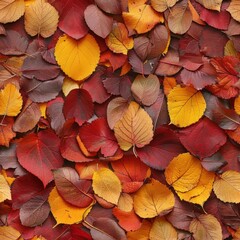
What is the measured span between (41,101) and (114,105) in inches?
5.3

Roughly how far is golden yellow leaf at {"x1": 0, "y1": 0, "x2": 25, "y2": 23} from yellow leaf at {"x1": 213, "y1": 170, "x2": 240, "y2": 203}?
0.49 m

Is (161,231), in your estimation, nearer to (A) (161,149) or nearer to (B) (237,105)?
(A) (161,149)

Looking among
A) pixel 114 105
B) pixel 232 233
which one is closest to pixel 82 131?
pixel 114 105

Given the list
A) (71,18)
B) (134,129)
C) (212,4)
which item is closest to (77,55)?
(71,18)

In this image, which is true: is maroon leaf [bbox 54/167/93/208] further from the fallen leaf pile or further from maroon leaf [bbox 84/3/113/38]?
maroon leaf [bbox 84/3/113/38]

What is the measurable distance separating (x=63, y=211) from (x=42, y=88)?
0.23 metres

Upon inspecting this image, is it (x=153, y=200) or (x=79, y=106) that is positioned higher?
(x=79, y=106)

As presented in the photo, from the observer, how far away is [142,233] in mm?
933

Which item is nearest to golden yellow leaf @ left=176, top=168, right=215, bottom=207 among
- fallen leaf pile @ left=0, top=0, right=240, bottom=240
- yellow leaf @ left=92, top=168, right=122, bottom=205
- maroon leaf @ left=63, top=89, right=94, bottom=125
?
fallen leaf pile @ left=0, top=0, right=240, bottom=240

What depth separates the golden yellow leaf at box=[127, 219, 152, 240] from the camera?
3.04ft

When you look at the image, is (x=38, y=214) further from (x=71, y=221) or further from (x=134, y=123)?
(x=134, y=123)

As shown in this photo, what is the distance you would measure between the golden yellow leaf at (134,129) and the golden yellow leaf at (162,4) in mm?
196

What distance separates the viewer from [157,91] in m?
0.93

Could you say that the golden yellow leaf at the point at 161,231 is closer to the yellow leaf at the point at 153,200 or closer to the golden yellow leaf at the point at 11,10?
the yellow leaf at the point at 153,200
